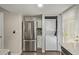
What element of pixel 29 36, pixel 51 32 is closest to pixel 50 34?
pixel 51 32

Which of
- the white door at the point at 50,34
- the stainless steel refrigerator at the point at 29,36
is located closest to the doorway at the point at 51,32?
the white door at the point at 50,34

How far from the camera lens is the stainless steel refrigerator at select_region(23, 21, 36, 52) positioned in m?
4.51

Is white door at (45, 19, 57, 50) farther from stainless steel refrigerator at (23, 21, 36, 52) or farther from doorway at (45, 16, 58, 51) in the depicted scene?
stainless steel refrigerator at (23, 21, 36, 52)

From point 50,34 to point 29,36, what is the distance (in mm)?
870

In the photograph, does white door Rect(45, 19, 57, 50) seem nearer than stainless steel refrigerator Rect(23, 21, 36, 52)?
No

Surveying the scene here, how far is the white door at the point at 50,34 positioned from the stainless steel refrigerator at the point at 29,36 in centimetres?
54

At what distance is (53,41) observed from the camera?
15.8 feet

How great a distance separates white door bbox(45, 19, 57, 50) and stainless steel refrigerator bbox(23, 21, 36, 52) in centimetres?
54

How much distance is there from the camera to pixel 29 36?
15.1ft

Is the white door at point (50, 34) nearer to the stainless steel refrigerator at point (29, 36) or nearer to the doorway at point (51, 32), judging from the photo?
the doorway at point (51, 32)

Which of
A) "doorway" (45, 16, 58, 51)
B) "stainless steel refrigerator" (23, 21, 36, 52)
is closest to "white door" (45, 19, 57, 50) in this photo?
"doorway" (45, 16, 58, 51)

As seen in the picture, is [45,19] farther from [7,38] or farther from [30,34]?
[7,38]

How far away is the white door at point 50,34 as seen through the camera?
466 centimetres
